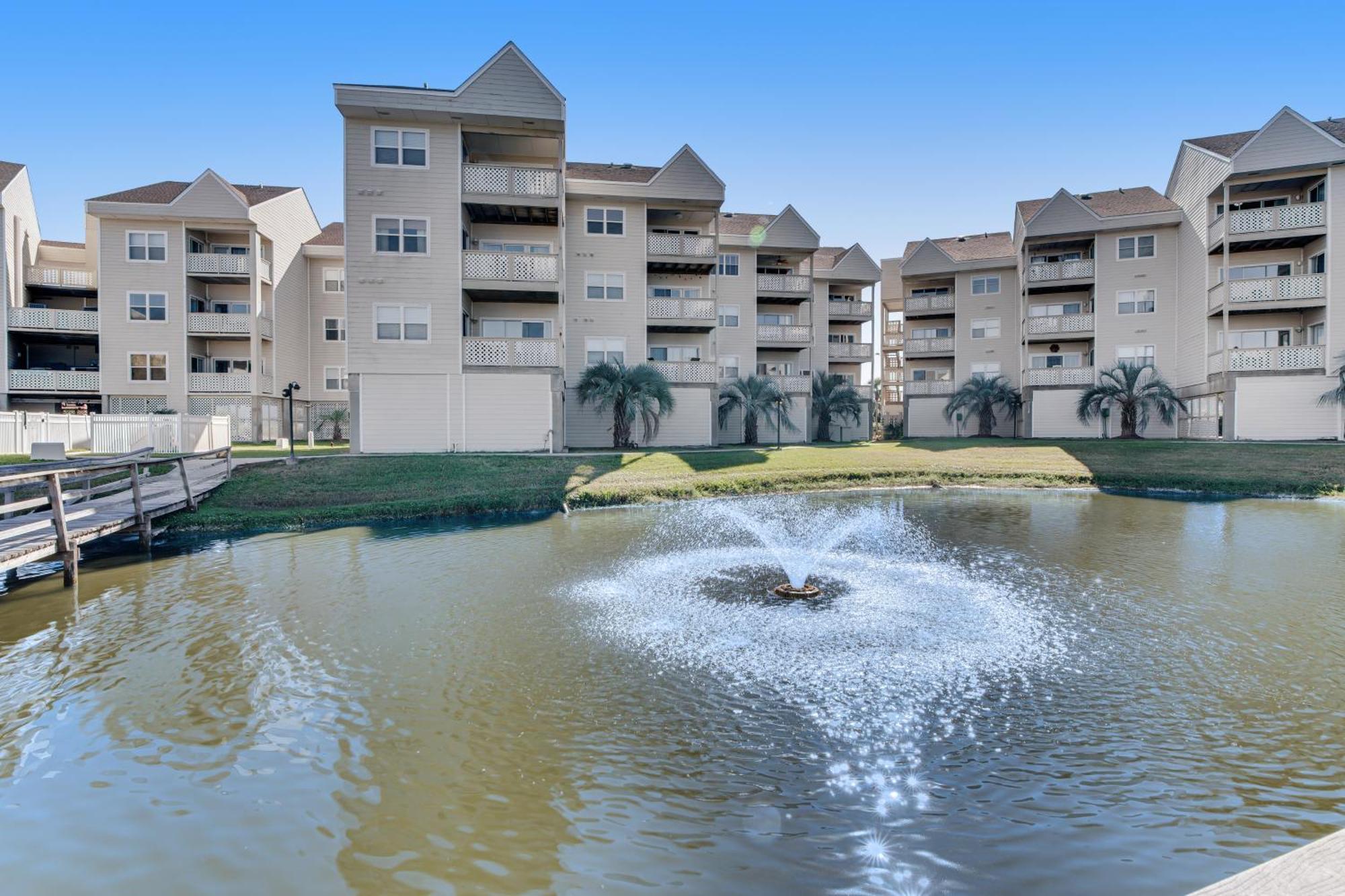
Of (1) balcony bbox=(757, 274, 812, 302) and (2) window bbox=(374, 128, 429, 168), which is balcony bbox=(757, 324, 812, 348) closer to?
(1) balcony bbox=(757, 274, 812, 302)

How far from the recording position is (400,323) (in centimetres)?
2894

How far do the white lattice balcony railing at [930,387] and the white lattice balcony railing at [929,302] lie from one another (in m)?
5.01

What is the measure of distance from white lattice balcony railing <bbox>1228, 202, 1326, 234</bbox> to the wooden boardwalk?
142 feet

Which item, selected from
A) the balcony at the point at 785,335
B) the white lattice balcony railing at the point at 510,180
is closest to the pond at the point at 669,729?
the white lattice balcony railing at the point at 510,180

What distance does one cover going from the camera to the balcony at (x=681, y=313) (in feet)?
120

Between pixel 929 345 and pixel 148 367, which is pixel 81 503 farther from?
pixel 929 345

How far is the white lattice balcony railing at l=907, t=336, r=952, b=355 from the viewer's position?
4819 cm

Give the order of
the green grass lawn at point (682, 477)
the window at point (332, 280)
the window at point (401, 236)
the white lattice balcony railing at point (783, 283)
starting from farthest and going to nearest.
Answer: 1. the window at point (332, 280)
2. the white lattice balcony railing at point (783, 283)
3. the window at point (401, 236)
4. the green grass lawn at point (682, 477)

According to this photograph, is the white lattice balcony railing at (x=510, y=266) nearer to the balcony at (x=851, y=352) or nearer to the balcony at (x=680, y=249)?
the balcony at (x=680, y=249)

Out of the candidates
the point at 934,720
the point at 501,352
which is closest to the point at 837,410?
the point at 501,352

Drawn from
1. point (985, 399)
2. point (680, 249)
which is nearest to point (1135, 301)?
point (985, 399)

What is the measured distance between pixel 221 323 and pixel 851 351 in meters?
38.9

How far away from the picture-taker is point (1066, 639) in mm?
8102

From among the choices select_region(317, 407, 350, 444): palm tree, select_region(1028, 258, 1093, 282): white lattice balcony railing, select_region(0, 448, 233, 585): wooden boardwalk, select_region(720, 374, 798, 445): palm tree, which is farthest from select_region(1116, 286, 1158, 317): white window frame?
select_region(317, 407, 350, 444): palm tree
